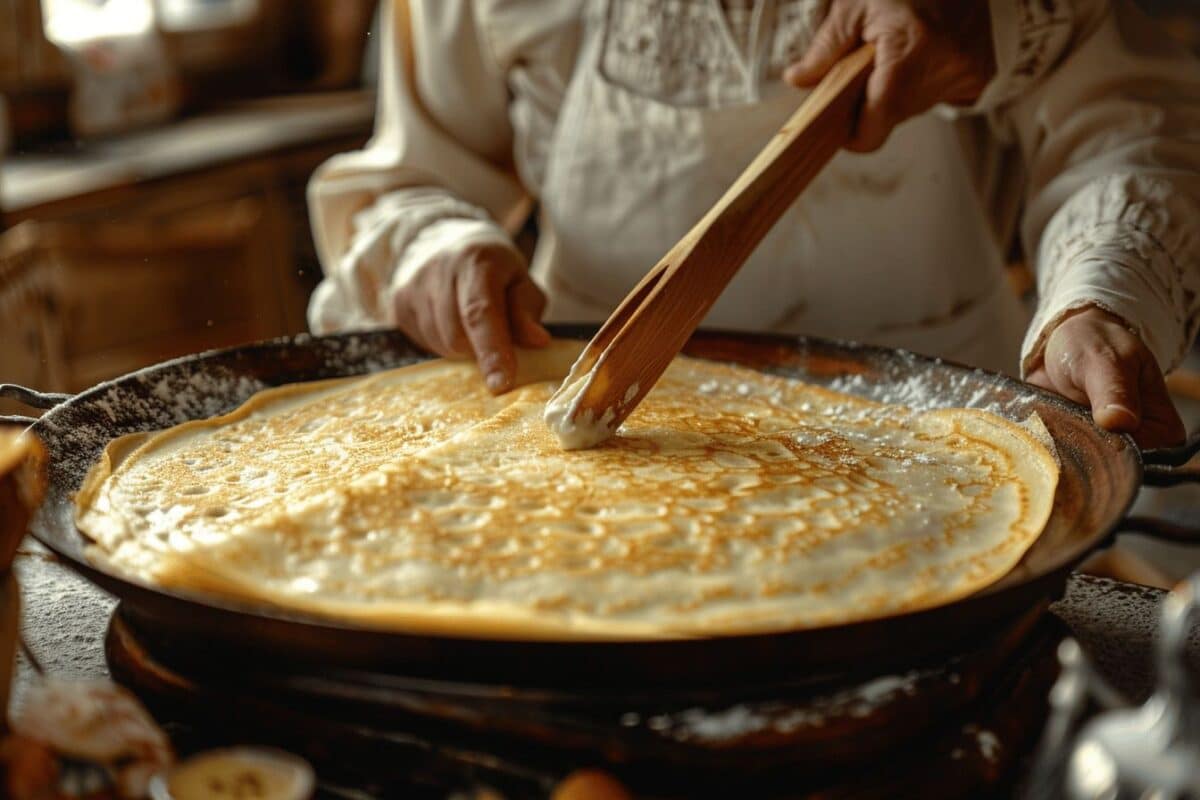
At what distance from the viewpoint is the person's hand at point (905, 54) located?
1.30 meters

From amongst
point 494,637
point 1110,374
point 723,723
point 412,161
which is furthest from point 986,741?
point 412,161

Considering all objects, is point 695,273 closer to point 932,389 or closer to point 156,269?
point 932,389

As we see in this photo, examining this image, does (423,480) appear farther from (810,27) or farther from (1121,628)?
(810,27)

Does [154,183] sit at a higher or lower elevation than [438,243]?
lower

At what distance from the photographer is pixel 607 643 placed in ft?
2.49

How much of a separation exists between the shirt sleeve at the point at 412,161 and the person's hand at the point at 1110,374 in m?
0.84

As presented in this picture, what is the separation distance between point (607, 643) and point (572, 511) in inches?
10.5

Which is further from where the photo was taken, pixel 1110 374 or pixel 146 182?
pixel 146 182

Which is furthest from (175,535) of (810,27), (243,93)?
(243,93)

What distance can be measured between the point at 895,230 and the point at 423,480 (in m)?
0.90

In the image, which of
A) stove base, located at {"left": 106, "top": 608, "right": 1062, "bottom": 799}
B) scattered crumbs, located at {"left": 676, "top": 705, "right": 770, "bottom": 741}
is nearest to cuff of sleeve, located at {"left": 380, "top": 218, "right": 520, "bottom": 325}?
stove base, located at {"left": 106, "top": 608, "right": 1062, "bottom": 799}

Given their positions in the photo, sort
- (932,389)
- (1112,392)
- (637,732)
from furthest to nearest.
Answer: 1. (932,389)
2. (1112,392)
3. (637,732)

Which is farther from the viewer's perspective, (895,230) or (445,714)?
(895,230)

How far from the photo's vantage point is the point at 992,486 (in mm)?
1128
